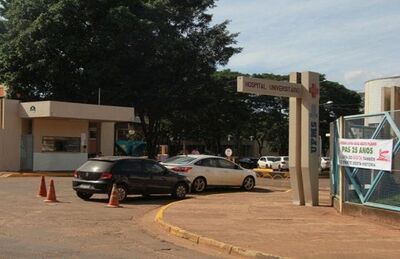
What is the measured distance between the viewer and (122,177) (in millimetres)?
18719

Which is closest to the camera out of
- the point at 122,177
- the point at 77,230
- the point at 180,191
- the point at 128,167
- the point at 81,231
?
the point at 81,231

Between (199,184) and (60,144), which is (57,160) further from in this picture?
(199,184)

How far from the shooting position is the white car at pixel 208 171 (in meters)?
22.9

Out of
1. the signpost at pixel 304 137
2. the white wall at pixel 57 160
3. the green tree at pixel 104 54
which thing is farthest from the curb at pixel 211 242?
the green tree at pixel 104 54

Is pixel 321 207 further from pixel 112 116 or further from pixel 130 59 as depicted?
pixel 130 59

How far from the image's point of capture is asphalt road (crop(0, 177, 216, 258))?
995cm

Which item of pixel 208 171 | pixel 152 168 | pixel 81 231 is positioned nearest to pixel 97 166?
pixel 152 168

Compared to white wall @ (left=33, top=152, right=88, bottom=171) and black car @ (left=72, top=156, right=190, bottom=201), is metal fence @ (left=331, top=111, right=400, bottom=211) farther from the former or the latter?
white wall @ (left=33, top=152, right=88, bottom=171)

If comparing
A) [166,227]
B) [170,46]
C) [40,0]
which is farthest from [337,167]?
[40,0]

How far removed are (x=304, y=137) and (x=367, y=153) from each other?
153 inches

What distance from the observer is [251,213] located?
15.5 m

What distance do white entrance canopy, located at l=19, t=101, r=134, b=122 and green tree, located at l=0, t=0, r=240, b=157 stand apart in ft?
21.9

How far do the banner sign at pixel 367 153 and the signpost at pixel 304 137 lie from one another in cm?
195

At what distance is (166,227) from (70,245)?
3104 mm
